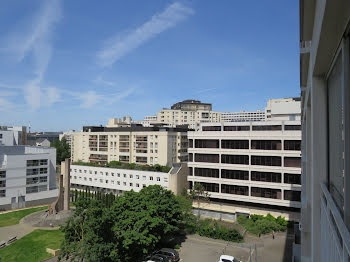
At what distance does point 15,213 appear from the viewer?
34.2 metres

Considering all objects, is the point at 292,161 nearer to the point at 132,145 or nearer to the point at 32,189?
the point at 132,145

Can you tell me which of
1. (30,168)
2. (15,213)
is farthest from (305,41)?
(30,168)

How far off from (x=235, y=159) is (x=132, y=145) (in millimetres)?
26034

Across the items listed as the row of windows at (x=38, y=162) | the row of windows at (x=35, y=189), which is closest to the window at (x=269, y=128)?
the row of windows at (x=38, y=162)

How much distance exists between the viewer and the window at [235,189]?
31.0 metres

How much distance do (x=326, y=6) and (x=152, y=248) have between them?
21.3 meters

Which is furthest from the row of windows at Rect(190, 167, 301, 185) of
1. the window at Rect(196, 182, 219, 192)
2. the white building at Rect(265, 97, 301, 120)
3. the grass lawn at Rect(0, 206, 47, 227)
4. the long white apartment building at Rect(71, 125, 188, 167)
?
the grass lawn at Rect(0, 206, 47, 227)

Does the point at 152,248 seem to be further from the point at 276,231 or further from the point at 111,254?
the point at 276,231

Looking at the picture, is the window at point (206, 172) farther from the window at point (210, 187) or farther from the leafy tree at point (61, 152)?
the leafy tree at point (61, 152)

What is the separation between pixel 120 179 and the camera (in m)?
42.7

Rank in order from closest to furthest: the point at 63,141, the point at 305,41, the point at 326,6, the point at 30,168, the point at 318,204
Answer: the point at 326,6
the point at 318,204
the point at 305,41
the point at 30,168
the point at 63,141

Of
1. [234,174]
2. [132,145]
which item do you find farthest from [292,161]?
[132,145]

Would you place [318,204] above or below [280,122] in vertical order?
below

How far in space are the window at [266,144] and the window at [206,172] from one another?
5657mm
